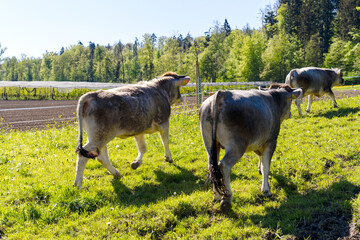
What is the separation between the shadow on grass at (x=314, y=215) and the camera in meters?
4.19

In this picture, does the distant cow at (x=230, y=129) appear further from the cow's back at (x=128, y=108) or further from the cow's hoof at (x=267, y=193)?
the cow's back at (x=128, y=108)

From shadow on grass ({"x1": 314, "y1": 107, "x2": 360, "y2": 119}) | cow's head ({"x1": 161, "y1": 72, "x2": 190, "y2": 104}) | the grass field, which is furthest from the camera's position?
shadow on grass ({"x1": 314, "y1": 107, "x2": 360, "y2": 119})

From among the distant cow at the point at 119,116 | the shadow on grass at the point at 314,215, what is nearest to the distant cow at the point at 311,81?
the distant cow at the point at 119,116

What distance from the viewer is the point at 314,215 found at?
4.58 m

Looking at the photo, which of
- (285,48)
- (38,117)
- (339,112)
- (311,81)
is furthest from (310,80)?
(285,48)

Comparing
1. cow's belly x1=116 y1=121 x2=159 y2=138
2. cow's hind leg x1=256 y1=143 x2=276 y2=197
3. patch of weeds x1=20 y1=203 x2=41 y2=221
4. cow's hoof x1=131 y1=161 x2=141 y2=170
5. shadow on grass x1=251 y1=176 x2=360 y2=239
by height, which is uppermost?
cow's belly x1=116 y1=121 x2=159 y2=138

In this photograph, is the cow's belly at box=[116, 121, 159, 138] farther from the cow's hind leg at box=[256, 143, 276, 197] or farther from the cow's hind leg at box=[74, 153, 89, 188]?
the cow's hind leg at box=[256, 143, 276, 197]

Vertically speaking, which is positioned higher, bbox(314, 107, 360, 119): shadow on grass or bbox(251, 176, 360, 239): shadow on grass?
bbox(314, 107, 360, 119): shadow on grass

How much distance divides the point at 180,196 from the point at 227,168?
1.25 metres

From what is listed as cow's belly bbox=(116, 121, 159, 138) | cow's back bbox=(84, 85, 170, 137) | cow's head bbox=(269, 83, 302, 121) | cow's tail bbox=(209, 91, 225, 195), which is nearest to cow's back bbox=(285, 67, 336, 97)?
cow's head bbox=(269, 83, 302, 121)

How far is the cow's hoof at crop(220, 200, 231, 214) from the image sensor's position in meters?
4.76

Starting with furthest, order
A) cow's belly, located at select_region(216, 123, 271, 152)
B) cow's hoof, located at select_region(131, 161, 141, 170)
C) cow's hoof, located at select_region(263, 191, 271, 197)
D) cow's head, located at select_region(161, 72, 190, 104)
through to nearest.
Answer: cow's head, located at select_region(161, 72, 190, 104) < cow's hoof, located at select_region(131, 161, 141, 170) < cow's hoof, located at select_region(263, 191, 271, 197) < cow's belly, located at select_region(216, 123, 271, 152)

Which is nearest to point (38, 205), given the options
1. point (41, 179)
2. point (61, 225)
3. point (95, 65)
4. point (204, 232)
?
point (61, 225)

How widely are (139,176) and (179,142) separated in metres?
2.90
